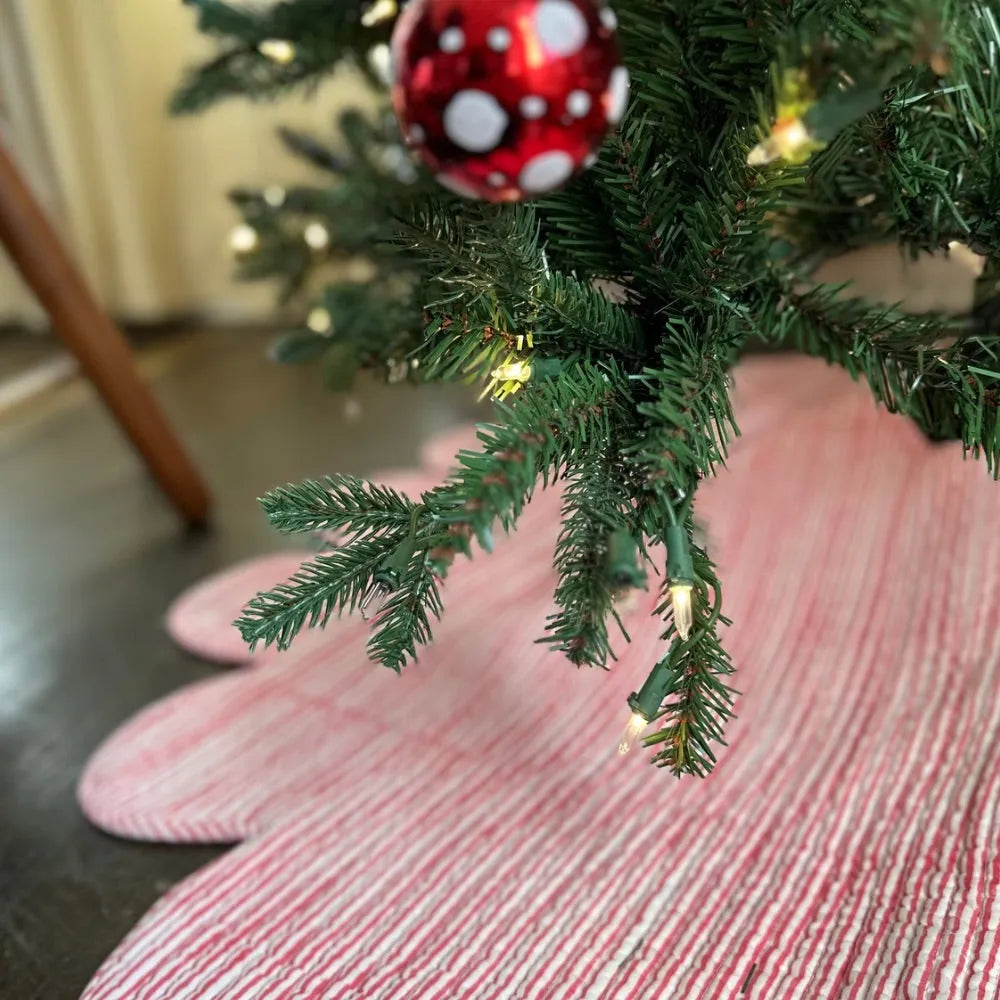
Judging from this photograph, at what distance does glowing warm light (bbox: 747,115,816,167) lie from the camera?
294 mm

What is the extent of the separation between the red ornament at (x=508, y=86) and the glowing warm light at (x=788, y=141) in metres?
0.06

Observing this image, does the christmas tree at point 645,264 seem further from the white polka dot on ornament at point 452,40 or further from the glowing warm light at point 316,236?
the glowing warm light at point 316,236

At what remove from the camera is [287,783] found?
58cm

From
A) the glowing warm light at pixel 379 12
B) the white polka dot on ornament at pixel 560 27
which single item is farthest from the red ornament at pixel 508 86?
the glowing warm light at pixel 379 12

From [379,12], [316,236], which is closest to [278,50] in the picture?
[379,12]

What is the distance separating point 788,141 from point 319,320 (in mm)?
501

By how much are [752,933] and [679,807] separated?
9 cm

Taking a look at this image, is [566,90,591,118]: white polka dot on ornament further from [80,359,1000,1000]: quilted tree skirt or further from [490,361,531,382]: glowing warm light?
[80,359,1000,1000]: quilted tree skirt

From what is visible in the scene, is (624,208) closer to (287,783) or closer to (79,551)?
(287,783)

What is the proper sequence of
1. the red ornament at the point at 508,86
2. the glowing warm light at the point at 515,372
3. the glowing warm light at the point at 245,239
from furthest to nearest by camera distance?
the glowing warm light at the point at 245,239 < the glowing warm light at the point at 515,372 < the red ornament at the point at 508,86

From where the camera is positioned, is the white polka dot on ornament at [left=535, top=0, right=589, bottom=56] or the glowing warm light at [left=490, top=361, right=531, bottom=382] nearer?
the white polka dot on ornament at [left=535, top=0, right=589, bottom=56]

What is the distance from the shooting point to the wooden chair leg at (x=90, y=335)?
2.78 ft

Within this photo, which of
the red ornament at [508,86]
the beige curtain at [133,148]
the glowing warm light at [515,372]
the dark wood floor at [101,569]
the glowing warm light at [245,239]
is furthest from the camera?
the beige curtain at [133,148]

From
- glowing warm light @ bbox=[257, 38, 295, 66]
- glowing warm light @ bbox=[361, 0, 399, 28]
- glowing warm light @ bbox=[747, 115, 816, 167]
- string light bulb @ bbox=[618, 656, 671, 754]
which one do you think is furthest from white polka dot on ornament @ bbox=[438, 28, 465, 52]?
glowing warm light @ bbox=[257, 38, 295, 66]
